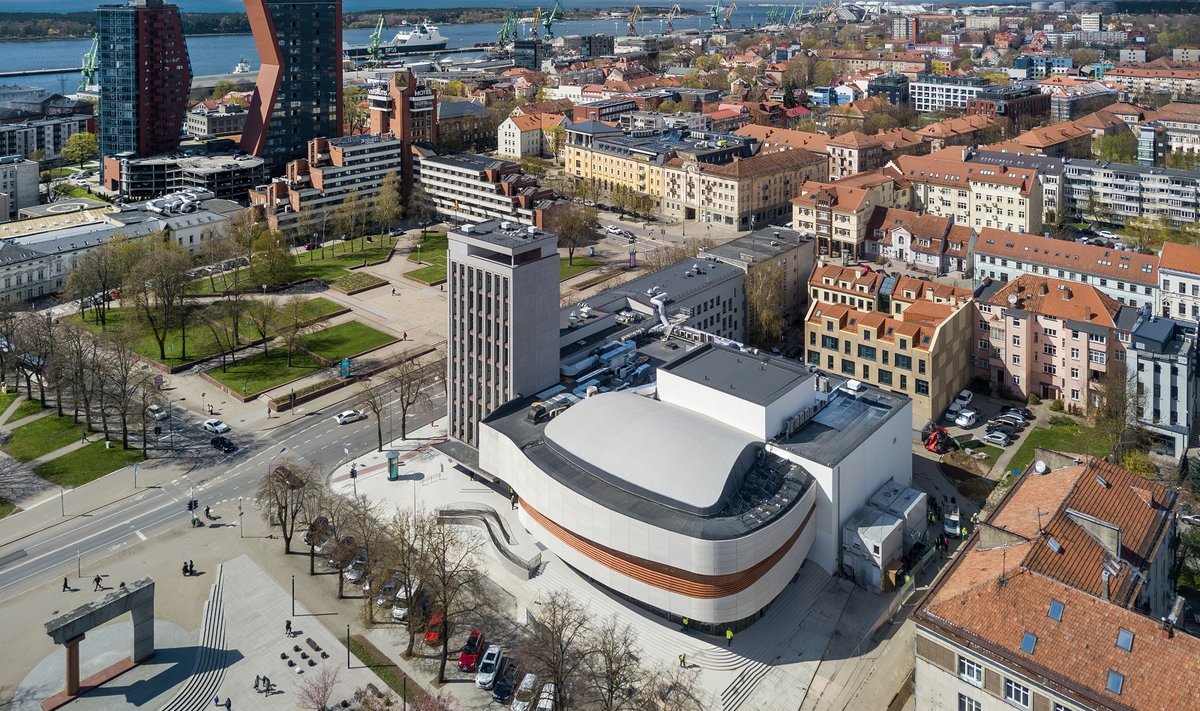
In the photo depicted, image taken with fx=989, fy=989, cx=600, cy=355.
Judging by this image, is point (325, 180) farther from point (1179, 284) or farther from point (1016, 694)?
point (1016, 694)

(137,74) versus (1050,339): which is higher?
(137,74)

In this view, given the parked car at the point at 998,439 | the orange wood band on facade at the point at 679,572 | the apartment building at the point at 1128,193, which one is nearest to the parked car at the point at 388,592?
the orange wood band on facade at the point at 679,572

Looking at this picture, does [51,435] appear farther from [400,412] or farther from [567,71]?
[567,71]

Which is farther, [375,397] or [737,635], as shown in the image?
[375,397]

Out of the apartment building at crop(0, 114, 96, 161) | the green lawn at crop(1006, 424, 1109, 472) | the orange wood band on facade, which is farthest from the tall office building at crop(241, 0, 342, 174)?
the green lawn at crop(1006, 424, 1109, 472)

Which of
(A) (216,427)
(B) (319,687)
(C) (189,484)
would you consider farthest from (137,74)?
(B) (319,687)

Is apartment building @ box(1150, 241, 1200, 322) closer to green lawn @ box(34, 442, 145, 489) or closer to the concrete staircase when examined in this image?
the concrete staircase
